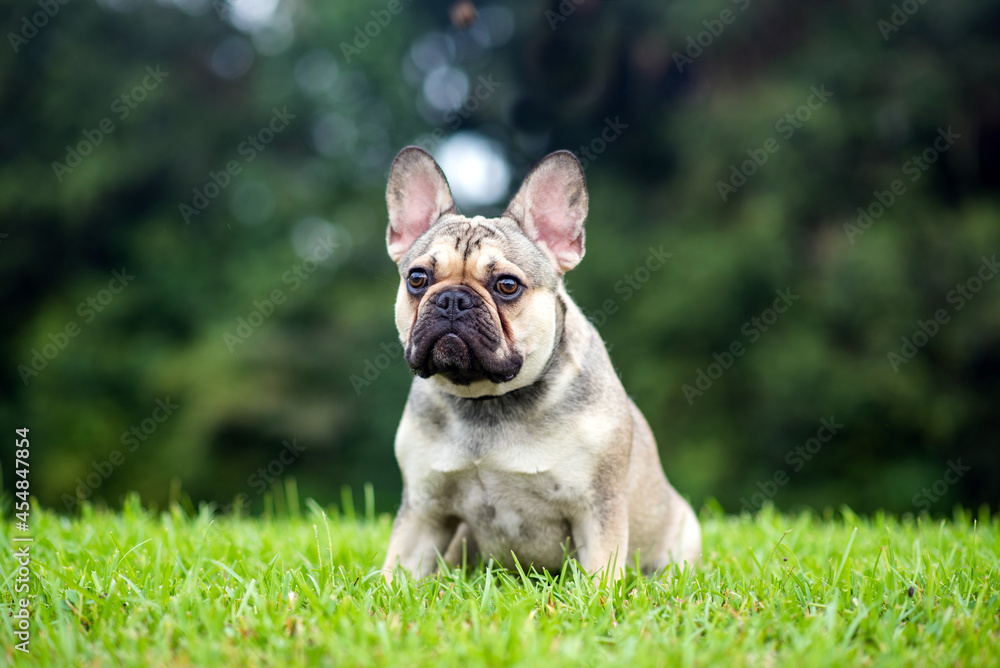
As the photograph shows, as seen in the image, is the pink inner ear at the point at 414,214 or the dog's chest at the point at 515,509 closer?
the dog's chest at the point at 515,509

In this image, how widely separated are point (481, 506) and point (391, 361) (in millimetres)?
12526

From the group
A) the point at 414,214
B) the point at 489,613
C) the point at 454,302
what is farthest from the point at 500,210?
the point at 489,613

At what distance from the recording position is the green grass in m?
2.94

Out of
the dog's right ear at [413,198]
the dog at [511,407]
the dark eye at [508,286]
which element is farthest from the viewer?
the dog's right ear at [413,198]

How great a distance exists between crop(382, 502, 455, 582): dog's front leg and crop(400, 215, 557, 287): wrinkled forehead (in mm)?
1343

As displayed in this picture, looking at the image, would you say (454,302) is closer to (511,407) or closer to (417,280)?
(417,280)

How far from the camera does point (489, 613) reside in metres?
3.49

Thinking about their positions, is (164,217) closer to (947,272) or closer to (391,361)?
(391,361)

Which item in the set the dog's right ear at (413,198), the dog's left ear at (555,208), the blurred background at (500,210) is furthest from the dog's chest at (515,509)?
the blurred background at (500,210)

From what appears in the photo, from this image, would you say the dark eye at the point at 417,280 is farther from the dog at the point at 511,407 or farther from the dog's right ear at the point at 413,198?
the dog's right ear at the point at 413,198

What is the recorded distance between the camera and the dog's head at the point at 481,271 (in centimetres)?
410

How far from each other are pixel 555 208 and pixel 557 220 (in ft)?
0.23

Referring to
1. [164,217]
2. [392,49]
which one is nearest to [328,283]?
[164,217]

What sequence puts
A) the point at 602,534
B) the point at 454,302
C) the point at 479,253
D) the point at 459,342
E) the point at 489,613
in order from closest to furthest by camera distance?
the point at 489,613
the point at 459,342
the point at 454,302
the point at 602,534
the point at 479,253
